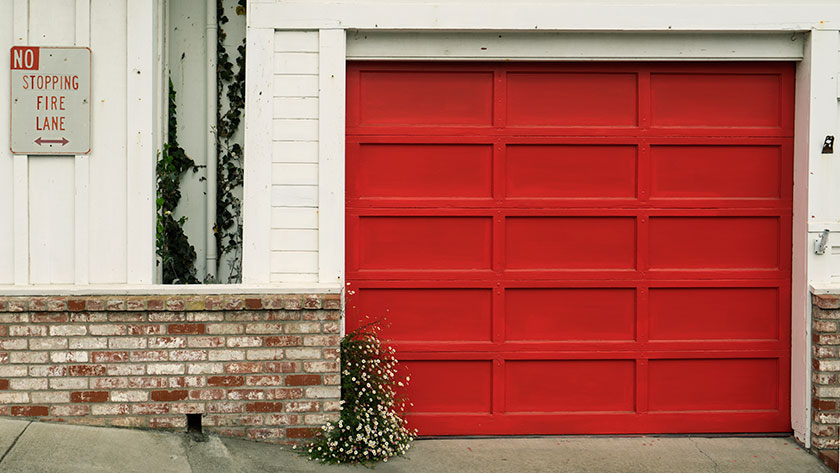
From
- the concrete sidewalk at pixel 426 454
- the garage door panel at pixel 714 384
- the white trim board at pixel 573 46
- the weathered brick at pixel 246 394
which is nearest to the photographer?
the concrete sidewalk at pixel 426 454

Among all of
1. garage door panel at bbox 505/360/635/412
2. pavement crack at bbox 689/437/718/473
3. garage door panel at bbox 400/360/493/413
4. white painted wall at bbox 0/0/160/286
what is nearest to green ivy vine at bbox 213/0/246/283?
white painted wall at bbox 0/0/160/286

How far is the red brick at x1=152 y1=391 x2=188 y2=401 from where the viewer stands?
16.9 ft

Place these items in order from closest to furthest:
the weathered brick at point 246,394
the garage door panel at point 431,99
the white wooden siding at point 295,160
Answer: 1. the weathered brick at point 246,394
2. the white wooden siding at point 295,160
3. the garage door panel at point 431,99

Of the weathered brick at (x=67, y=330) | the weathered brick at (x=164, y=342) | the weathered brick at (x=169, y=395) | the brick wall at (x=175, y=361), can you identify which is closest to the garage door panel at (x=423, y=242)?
the brick wall at (x=175, y=361)

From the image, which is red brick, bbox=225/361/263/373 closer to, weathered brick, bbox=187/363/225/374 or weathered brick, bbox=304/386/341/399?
weathered brick, bbox=187/363/225/374

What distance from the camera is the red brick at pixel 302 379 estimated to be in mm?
5164

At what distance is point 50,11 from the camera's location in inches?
201

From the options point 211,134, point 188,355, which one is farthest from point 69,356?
point 211,134

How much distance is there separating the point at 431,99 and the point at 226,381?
7.20 ft

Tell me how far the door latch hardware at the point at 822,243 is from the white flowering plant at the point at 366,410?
2.72 m

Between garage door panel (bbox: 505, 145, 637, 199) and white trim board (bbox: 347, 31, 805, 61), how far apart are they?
59 centimetres

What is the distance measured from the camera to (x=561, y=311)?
18.4 ft

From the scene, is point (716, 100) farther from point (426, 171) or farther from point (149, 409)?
point (149, 409)

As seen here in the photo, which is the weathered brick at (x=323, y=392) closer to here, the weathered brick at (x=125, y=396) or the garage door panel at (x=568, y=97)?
the weathered brick at (x=125, y=396)
